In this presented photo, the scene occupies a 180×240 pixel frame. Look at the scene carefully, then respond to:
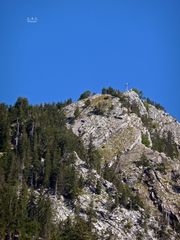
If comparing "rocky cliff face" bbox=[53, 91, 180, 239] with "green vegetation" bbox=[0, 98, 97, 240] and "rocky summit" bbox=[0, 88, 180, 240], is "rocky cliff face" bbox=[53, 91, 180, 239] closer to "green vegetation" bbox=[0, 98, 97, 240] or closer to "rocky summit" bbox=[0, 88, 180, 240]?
"rocky summit" bbox=[0, 88, 180, 240]

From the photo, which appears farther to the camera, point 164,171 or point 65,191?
point 164,171

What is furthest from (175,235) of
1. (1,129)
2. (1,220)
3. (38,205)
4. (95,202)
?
(1,129)

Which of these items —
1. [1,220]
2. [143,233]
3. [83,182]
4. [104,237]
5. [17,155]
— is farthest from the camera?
[17,155]

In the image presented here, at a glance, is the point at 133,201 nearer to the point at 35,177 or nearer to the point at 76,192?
the point at 76,192

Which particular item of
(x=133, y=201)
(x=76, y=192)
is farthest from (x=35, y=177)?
(x=133, y=201)

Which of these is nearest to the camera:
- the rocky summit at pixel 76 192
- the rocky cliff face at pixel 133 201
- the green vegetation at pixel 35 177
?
the green vegetation at pixel 35 177

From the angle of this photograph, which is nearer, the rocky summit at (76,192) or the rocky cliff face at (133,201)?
the rocky summit at (76,192)

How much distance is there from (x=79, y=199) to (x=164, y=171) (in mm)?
40168

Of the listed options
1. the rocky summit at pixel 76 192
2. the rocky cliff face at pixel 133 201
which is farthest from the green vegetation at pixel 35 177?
the rocky cliff face at pixel 133 201

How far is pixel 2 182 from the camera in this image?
16225 cm

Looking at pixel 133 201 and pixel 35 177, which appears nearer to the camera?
pixel 133 201

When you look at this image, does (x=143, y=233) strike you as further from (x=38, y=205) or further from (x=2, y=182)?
(x=2, y=182)

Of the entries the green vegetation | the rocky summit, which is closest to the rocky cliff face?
the rocky summit

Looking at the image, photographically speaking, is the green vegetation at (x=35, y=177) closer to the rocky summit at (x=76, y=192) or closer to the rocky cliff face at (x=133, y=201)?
the rocky summit at (x=76, y=192)
